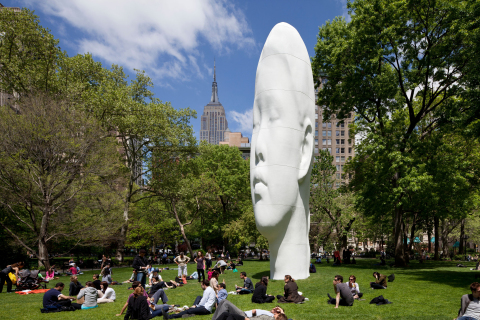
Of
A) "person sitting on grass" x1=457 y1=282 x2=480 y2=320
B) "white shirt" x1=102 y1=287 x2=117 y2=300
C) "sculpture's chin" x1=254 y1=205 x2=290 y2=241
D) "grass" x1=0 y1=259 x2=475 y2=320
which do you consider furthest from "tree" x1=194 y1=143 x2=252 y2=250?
"person sitting on grass" x1=457 y1=282 x2=480 y2=320

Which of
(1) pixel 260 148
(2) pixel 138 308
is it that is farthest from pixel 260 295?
(1) pixel 260 148

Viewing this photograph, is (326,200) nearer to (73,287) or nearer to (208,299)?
(208,299)

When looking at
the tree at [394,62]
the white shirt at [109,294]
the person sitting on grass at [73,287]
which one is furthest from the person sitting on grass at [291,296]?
the tree at [394,62]

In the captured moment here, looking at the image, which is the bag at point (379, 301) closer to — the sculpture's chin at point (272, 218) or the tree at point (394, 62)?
the sculpture's chin at point (272, 218)

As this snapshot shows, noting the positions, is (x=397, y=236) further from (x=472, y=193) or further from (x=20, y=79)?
(x=20, y=79)

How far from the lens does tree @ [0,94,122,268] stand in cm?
2159

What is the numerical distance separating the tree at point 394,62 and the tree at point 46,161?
62.6 ft

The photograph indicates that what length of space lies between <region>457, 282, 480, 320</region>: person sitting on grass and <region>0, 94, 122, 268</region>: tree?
22.2 m

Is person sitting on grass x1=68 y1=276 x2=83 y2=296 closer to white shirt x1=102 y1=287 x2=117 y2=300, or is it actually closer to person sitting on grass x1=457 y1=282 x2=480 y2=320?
white shirt x1=102 y1=287 x2=117 y2=300

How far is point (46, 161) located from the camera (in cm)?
2344

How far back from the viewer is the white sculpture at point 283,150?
1554 cm

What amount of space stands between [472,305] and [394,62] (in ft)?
64.0

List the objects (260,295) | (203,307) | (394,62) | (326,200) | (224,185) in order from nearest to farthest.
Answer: (203,307)
(260,295)
(394,62)
(326,200)
(224,185)

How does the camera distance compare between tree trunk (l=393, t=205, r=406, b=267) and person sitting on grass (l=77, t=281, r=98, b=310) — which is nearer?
person sitting on grass (l=77, t=281, r=98, b=310)
